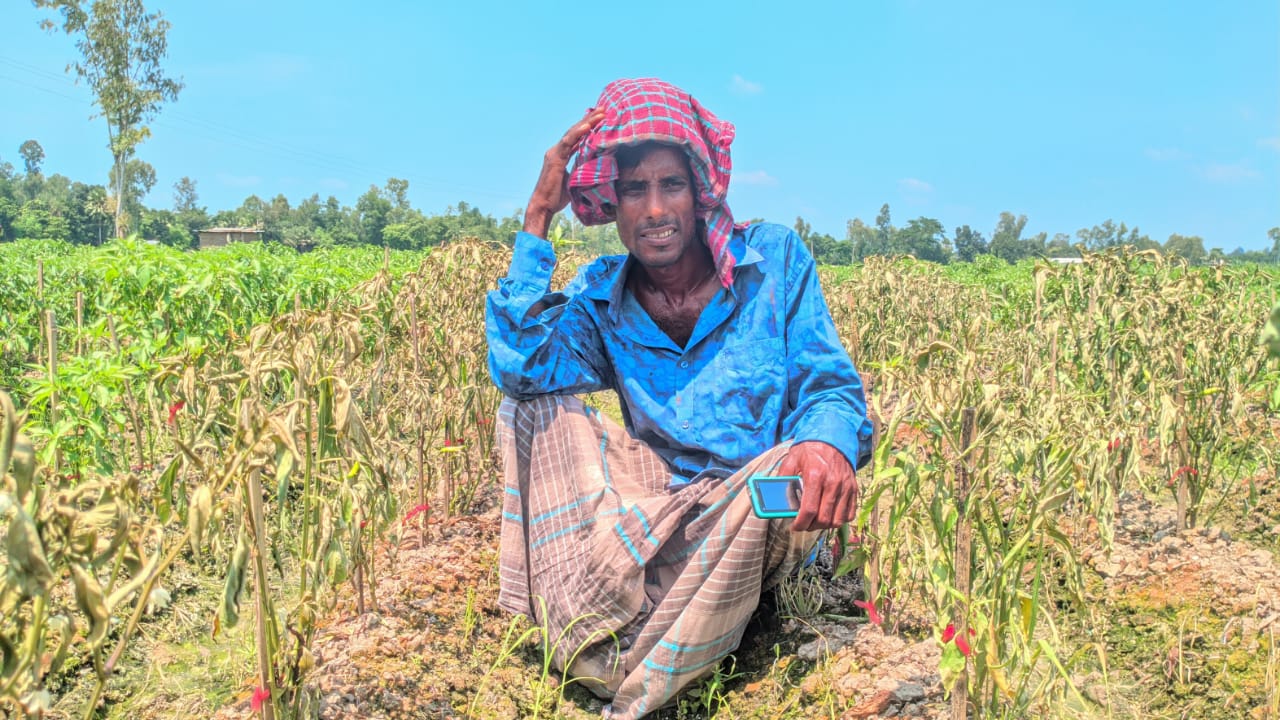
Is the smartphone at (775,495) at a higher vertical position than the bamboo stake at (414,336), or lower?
lower

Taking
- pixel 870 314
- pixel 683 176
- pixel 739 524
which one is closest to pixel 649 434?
pixel 739 524

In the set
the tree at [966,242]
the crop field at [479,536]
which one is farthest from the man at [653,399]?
the tree at [966,242]

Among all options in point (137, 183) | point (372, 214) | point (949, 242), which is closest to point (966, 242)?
point (949, 242)

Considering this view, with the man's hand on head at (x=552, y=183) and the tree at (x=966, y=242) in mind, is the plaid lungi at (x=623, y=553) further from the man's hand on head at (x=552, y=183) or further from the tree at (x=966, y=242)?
the tree at (x=966, y=242)

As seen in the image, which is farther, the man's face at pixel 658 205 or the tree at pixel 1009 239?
the tree at pixel 1009 239

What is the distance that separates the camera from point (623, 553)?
2.29 m

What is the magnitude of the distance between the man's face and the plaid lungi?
1.65 feet

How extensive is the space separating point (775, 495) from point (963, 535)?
0.51m

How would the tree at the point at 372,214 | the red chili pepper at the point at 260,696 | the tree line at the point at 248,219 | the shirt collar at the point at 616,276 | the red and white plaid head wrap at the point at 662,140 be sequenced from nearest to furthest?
the red chili pepper at the point at 260,696 < the red and white plaid head wrap at the point at 662,140 < the shirt collar at the point at 616,276 < the tree line at the point at 248,219 < the tree at the point at 372,214

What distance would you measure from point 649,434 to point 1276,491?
2.88 metres

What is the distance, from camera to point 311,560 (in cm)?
182

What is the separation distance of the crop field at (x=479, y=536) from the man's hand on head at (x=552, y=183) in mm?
617

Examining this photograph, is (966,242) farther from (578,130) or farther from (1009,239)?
(578,130)

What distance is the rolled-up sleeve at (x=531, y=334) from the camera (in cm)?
249
